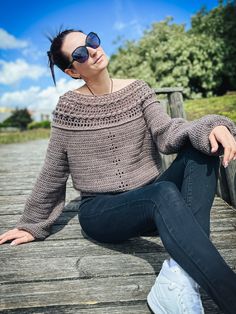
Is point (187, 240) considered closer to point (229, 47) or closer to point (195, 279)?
point (195, 279)

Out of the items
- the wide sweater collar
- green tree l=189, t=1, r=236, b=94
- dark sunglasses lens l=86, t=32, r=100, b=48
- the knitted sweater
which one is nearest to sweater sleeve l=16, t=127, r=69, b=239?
the knitted sweater

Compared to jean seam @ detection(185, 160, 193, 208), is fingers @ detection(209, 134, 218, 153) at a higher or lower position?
higher

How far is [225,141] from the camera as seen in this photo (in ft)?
5.45

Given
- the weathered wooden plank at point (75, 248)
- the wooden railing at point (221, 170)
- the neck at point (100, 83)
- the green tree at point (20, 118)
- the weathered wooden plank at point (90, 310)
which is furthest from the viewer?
the green tree at point (20, 118)

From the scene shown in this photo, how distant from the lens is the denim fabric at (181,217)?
4.41ft

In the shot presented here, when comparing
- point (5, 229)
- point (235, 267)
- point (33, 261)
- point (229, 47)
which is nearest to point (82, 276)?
point (33, 261)

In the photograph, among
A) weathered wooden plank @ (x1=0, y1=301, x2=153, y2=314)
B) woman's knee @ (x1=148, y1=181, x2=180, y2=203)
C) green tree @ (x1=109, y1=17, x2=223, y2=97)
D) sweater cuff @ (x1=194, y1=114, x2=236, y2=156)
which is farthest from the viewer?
green tree @ (x1=109, y1=17, x2=223, y2=97)

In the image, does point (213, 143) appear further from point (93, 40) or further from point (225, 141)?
point (93, 40)

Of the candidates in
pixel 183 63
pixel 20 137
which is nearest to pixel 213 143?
pixel 183 63

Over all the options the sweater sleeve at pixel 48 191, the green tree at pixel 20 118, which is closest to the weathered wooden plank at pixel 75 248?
the sweater sleeve at pixel 48 191

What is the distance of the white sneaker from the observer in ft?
4.52

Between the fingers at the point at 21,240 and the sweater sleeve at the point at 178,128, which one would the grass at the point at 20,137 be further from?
the sweater sleeve at the point at 178,128

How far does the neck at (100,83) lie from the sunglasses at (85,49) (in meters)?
0.14

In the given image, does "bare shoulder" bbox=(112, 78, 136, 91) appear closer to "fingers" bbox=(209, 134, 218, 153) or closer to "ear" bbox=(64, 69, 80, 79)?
"ear" bbox=(64, 69, 80, 79)
